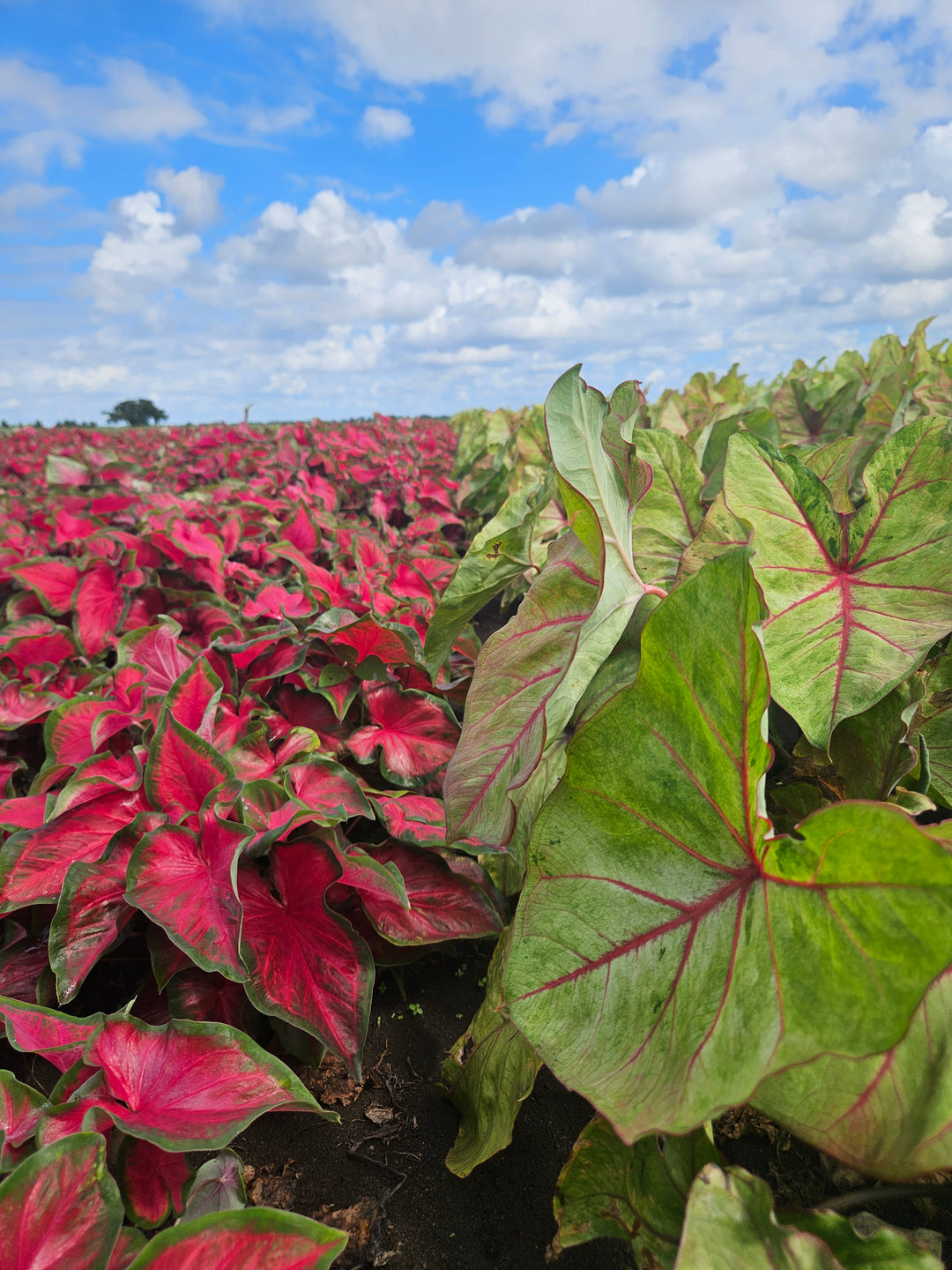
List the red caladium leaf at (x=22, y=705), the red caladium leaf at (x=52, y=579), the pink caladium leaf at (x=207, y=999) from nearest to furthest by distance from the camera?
the pink caladium leaf at (x=207, y=999), the red caladium leaf at (x=22, y=705), the red caladium leaf at (x=52, y=579)

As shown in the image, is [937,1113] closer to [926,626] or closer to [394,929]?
[926,626]

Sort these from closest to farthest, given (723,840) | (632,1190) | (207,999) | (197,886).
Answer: (723,840) < (632,1190) < (197,886) < (207,999)

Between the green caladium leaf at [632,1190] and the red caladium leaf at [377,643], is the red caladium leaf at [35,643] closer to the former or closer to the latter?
the red caladium leaf at [377,643]

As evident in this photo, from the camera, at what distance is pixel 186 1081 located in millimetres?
843

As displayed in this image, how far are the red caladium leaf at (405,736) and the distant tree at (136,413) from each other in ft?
67.9

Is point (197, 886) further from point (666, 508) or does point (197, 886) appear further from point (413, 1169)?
point (666, 508)

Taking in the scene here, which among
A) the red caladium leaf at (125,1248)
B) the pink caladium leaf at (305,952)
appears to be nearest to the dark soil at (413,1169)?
the pink caladium leaf at (305,952)

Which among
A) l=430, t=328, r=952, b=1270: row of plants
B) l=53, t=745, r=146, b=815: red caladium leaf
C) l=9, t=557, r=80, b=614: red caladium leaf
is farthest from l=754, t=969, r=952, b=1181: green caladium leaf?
l=9, t=557, r=80, b=614: red caladium leaf

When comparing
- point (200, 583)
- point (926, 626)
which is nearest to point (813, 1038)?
point (926, 626)

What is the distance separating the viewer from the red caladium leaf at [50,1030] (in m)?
0.88

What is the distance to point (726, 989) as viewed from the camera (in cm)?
56

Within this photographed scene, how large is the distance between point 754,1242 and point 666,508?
3.02ft

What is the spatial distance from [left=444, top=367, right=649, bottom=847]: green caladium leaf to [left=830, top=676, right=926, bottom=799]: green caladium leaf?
32 centimetres

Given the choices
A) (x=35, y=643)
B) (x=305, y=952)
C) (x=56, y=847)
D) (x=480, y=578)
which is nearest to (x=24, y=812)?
(x=56, y=847)
